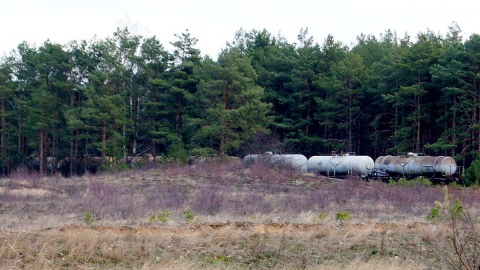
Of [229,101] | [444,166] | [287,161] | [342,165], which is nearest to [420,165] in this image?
[444,166]

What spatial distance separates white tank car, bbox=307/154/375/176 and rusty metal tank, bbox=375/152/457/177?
4.87 feet

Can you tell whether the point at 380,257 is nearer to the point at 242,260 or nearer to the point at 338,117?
the point at 242,260

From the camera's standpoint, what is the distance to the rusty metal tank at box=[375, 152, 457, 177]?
3717 cm

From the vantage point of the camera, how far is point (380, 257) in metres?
10.4

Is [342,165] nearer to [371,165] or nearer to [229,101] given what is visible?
[371,165]

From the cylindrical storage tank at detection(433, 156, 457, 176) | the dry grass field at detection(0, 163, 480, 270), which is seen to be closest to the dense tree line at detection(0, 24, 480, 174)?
the cylindrical storage tank at detection(433, 156, 457, 176)

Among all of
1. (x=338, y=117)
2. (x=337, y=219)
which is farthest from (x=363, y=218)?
(x=338, y=117)

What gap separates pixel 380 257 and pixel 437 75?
114 feet

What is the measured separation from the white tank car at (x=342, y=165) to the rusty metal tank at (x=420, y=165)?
4.87ft

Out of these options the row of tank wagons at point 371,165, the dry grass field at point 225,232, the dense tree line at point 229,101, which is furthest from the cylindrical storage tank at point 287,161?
the dry grass field at point 225,232

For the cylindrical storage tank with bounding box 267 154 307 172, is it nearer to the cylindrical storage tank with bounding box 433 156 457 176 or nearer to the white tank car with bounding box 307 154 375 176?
the white tank car with bounding box 307 154 375 176

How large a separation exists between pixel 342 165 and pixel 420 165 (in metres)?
5.44

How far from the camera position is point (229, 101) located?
4856cm

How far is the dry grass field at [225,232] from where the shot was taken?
9.69 metres
